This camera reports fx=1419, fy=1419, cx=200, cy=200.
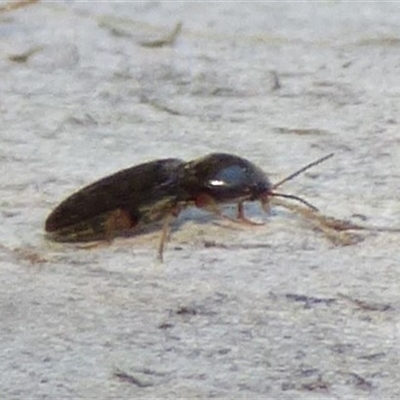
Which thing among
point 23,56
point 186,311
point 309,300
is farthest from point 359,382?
point 23,56

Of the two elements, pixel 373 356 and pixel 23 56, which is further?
pixel 23 56

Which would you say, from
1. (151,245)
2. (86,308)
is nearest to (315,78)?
(151,245)

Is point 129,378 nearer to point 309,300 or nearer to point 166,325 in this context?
point 166,325

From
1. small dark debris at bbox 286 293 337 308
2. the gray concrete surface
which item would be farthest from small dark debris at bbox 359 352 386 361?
small dark debris at bbox 286 293 337 308

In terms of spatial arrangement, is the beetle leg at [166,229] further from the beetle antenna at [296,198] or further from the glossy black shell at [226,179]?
the beetle antenna at [296,198]

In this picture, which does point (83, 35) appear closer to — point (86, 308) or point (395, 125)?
point (395, 125)

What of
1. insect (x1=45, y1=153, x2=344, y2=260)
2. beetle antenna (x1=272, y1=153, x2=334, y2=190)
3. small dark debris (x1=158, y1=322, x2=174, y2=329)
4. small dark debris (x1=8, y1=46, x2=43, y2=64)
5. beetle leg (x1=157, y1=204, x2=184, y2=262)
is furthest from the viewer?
small dark debris (x1=8, y1=46, x2=43, y2=64)

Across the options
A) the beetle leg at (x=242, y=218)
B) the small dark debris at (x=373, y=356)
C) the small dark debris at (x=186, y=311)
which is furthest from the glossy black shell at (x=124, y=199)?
the small dark debris at (x=373, y=356)

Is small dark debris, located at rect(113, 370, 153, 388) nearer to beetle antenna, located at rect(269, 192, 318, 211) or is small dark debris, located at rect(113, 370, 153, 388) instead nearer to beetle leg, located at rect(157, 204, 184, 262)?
beetle leg, located at rect(157, 204, 184, 262)
